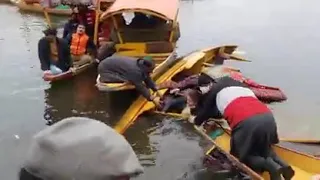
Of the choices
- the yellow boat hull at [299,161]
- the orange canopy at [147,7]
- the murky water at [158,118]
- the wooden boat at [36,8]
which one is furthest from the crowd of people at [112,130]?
the wooden boat at [36,8]

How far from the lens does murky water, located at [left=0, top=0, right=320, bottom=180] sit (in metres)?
9.45

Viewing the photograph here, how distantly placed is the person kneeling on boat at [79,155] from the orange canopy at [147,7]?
11040 mm

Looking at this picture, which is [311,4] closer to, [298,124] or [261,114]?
[298,124]

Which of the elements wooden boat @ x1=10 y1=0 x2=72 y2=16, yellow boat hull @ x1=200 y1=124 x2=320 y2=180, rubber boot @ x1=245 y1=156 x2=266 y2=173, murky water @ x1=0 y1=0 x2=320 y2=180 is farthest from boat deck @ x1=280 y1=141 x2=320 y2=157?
wooden boat @ x1=10 y1=0 x2=72 y2=16

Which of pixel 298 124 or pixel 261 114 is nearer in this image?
pixel 261 114

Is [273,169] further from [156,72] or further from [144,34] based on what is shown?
[144,34]

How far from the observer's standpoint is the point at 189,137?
9984mm

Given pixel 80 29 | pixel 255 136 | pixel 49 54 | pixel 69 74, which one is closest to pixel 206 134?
pixel 255 136

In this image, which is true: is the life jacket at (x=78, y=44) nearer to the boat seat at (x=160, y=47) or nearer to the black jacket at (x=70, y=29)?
the black jacket at (x=70, y=29)

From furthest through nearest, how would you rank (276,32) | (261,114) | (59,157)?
(276,32), (261,114), (59,157)

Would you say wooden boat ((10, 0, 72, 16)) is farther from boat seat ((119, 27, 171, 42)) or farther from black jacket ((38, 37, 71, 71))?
black jacket ((38, 37, 71, 71))

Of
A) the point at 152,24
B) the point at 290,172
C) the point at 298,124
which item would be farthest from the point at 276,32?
the point at 290,172

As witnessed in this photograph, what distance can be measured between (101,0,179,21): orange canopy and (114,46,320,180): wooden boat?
1254 millimetres

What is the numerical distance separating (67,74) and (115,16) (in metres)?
2.00
